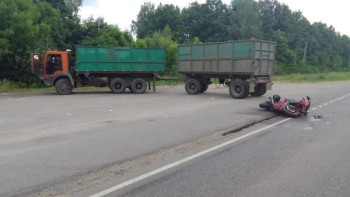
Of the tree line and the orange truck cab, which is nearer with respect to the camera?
the orange truck cab

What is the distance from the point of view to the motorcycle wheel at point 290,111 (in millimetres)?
12662

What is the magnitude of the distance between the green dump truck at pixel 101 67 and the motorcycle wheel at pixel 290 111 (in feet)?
36.4

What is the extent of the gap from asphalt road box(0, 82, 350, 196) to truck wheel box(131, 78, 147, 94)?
23.8ft

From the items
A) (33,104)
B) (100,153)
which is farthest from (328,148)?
(33,104)

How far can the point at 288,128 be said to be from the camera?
34.5ft

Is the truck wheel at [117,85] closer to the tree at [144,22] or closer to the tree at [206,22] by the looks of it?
the tree at [206,22]

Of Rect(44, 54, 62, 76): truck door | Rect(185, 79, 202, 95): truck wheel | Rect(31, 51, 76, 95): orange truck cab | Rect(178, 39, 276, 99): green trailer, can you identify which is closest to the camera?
Rect(178, 39, 276, 99): green trailer

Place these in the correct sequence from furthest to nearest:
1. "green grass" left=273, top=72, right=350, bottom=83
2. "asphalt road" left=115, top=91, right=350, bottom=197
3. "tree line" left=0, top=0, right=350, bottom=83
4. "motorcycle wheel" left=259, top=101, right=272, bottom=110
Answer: "green grass" left=273, top=72, right=350, bottom=83, "tree line" left=0, top=0, right=350, bottom=83, "motorcycle wheel" left=259, top=101, right=272, bottom=110, "asphalt road" left=115, top=91, right=350, bottom=197

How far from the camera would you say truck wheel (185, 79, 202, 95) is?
22.2 meters

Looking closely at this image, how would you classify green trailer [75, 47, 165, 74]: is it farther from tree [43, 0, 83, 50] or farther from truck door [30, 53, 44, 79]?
tree [43, 0, 83, 50]

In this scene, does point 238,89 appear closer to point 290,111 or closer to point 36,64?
point 290,111

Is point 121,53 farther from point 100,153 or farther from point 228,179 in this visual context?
point 228,179

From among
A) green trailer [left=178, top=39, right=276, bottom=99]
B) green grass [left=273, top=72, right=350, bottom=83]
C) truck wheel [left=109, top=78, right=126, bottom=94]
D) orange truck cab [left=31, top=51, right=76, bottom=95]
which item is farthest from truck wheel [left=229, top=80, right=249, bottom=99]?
green grass [left=273, top=72, right=350, bottom=83]

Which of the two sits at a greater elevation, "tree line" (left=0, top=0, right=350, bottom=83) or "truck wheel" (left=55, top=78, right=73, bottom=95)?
"tree line" (left=0, top=0, right=350, bottom=83)
